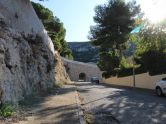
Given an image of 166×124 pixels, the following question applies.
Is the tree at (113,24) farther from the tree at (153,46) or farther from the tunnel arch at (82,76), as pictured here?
the tunnel arch at (82,76)

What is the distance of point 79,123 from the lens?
10867 millimetres

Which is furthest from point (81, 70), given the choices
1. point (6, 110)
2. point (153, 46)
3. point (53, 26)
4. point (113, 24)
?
point (6, 110)

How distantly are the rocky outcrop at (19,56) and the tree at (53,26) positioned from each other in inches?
794

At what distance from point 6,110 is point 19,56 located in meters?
7.19

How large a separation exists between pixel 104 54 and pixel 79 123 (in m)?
51.7

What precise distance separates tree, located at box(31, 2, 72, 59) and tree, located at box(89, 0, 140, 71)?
6501 mm

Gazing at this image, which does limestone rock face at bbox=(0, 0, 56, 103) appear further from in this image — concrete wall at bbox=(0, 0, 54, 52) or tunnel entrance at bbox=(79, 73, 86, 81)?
tunnel entrance at bbox=(79, 73, 86, 81)

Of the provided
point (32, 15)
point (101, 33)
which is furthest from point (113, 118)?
point (101, 33)

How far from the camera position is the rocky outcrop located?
14.9 metres

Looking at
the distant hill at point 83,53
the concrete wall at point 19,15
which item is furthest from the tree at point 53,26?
the distant hill at point 83,53

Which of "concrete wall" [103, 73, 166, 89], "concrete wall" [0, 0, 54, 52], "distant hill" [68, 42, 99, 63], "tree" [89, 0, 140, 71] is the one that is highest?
"distant hill" [68, 42, 99, 63]

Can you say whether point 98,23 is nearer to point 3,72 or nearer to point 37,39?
point 37,39

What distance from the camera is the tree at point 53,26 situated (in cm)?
5228

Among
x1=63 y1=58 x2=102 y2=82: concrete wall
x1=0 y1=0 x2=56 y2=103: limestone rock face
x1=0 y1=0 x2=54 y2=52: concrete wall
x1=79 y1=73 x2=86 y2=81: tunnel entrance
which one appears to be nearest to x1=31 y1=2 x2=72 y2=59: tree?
x1=63 y1=58 x2=102 y2=82: concrete wall
